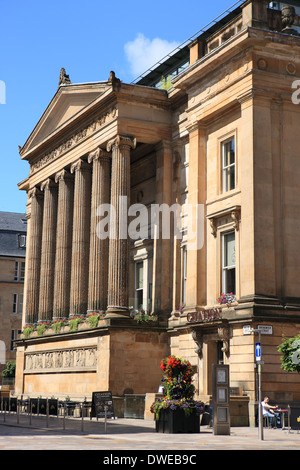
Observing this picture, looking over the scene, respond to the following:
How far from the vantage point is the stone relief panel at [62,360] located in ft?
137

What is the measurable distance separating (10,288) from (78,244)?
141 feet

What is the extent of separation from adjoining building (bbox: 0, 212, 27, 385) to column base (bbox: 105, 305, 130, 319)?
4678cm

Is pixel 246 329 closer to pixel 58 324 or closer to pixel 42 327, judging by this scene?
pixel 58 324

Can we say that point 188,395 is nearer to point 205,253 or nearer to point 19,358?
point 205,253

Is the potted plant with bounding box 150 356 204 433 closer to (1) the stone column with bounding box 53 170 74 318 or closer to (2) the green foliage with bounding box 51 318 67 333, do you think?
(2) the green foliage with bounding box 51 318 67 333

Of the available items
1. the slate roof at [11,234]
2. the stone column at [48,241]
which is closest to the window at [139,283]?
the stone column at [48,241]

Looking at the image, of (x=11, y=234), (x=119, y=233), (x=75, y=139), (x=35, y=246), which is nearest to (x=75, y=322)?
(x=119, y=233)

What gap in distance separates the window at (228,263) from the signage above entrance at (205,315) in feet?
4.51

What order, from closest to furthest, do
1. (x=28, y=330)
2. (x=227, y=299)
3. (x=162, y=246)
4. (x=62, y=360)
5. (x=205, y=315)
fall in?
(x=227, y=299)
(x=205, y=315)
(x=162, y=246)
(x=62, y=360)
(x=28, y=330)

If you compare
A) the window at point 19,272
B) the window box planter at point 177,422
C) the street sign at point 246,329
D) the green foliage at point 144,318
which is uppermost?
the window at point 19,272

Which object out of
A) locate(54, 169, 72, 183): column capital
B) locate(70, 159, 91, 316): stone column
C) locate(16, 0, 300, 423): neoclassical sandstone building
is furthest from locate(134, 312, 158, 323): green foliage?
locate(54, 169, 72, 183): column capital

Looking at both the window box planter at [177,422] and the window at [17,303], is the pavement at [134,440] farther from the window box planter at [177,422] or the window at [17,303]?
the window at [17,303]

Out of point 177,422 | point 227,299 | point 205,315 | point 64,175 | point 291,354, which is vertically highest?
point 64,175

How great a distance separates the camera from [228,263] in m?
36.4
